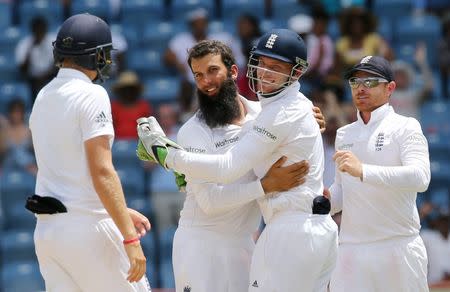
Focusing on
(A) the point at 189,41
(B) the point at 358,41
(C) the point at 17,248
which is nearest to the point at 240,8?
(A) the point at 189,41

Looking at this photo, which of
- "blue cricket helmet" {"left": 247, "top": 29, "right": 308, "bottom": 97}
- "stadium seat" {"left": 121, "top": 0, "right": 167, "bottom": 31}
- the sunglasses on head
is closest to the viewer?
"blue cricket helmet" {"left": 247, "top": 29, "right": 308, "bottom": 97}

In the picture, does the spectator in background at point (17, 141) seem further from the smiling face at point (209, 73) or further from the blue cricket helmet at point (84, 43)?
the blue cricket helmet at point (84, 43)

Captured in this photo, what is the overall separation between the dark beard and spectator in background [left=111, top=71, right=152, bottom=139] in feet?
21.2

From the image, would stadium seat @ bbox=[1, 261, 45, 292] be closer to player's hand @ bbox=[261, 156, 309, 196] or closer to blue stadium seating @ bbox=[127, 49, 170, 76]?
blue stadium seating @ bbox=[127, 49, 170, 76]

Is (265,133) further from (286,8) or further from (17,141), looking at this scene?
(286,8)

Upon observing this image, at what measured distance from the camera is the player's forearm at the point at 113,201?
6297 millimetres

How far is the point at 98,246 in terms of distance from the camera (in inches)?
254

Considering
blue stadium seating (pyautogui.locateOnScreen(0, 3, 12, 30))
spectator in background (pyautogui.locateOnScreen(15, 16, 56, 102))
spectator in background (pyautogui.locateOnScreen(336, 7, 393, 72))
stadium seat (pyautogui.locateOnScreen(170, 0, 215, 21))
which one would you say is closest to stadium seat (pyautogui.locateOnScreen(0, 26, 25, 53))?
blue stadium seating (pyautogui.locateOnScreen(0, 3, 12, 30))

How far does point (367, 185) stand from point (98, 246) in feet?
6.56

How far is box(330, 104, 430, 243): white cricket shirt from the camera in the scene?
7.44 meters

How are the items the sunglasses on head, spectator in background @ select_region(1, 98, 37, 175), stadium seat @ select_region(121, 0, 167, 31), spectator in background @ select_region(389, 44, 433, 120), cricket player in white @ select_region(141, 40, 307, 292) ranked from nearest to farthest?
cricket player in white @ select_region(141, 40, 307, 292), the sunglasses on head, spectator in background @ select_region(389, 44, 433, 120), spectator in background @ select_region(1, 98, 37, 175), stadium seat @ select_region(121, 0, 167, 31)

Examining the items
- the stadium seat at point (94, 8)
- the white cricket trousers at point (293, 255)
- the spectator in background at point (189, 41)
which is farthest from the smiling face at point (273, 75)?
the stadium seat at point (94, 8)

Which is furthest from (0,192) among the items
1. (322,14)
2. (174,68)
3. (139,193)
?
(322,14)

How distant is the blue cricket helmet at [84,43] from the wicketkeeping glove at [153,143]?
0.46 metres
